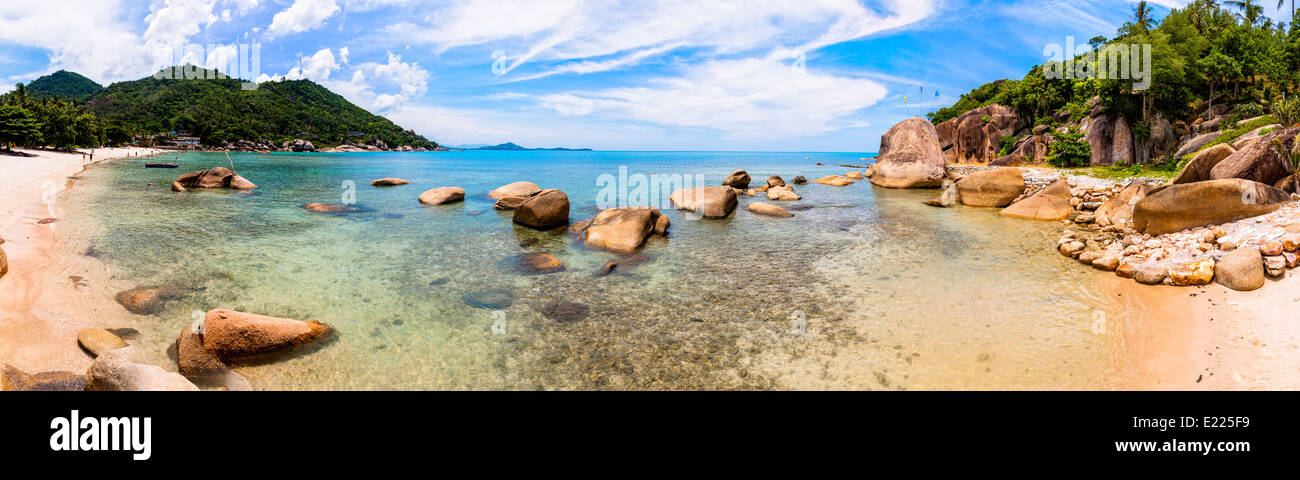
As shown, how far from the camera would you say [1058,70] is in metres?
47.4

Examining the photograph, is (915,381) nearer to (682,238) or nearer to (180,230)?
(682,238)

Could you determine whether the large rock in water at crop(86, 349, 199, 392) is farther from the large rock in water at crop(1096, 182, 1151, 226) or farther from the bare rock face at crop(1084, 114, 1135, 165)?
the bare rock face at crop(1084, 114, 1135, 165)

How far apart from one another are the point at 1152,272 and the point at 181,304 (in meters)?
18.6

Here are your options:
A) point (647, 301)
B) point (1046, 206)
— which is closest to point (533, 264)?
point (647, 301)

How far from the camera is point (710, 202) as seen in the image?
20938 millimetres

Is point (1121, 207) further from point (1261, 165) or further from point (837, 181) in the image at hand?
point (837, 181)

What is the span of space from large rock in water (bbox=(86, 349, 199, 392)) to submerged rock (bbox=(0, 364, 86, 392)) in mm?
673

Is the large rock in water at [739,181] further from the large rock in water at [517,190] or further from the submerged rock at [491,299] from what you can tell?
the submerged rock at [491,299]

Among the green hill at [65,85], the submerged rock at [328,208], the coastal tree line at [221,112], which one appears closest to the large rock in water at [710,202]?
the submerged rock at [328,208]

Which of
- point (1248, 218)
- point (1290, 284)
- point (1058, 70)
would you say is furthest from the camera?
point (1058, 70)

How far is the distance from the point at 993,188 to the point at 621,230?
18939mm

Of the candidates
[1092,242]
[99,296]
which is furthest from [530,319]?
[1092,242]

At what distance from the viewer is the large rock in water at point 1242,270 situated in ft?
29.1

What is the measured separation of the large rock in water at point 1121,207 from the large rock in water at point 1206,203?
2.82 metres
